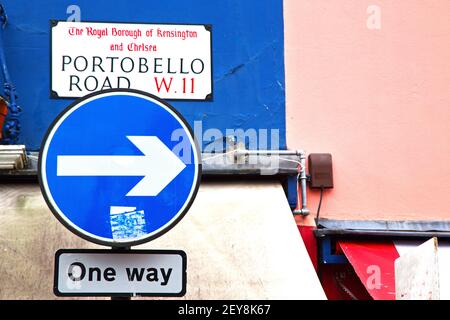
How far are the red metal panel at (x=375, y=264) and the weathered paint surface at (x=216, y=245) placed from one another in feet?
1.53

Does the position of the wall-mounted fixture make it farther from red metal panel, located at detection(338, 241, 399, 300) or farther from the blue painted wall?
red metal panel, located at detection(338, 241, 399, 300)

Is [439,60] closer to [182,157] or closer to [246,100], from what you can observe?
[246,100]

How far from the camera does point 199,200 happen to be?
200 inches

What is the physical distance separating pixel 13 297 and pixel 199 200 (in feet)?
4.32

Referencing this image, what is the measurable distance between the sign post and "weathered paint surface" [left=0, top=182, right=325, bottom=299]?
1521 mm

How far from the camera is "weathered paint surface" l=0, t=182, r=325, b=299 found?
15.0ft

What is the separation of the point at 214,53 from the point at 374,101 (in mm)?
1204

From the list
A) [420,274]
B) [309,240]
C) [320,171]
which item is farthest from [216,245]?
[420,274]

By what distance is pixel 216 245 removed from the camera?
4.84 metres

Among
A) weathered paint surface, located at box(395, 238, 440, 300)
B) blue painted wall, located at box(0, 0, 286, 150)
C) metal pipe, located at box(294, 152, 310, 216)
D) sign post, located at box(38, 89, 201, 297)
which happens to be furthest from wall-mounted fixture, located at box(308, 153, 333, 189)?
sign post, located at box(38, 89, 201, 297)

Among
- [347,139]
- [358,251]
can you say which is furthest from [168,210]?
[347,139]
